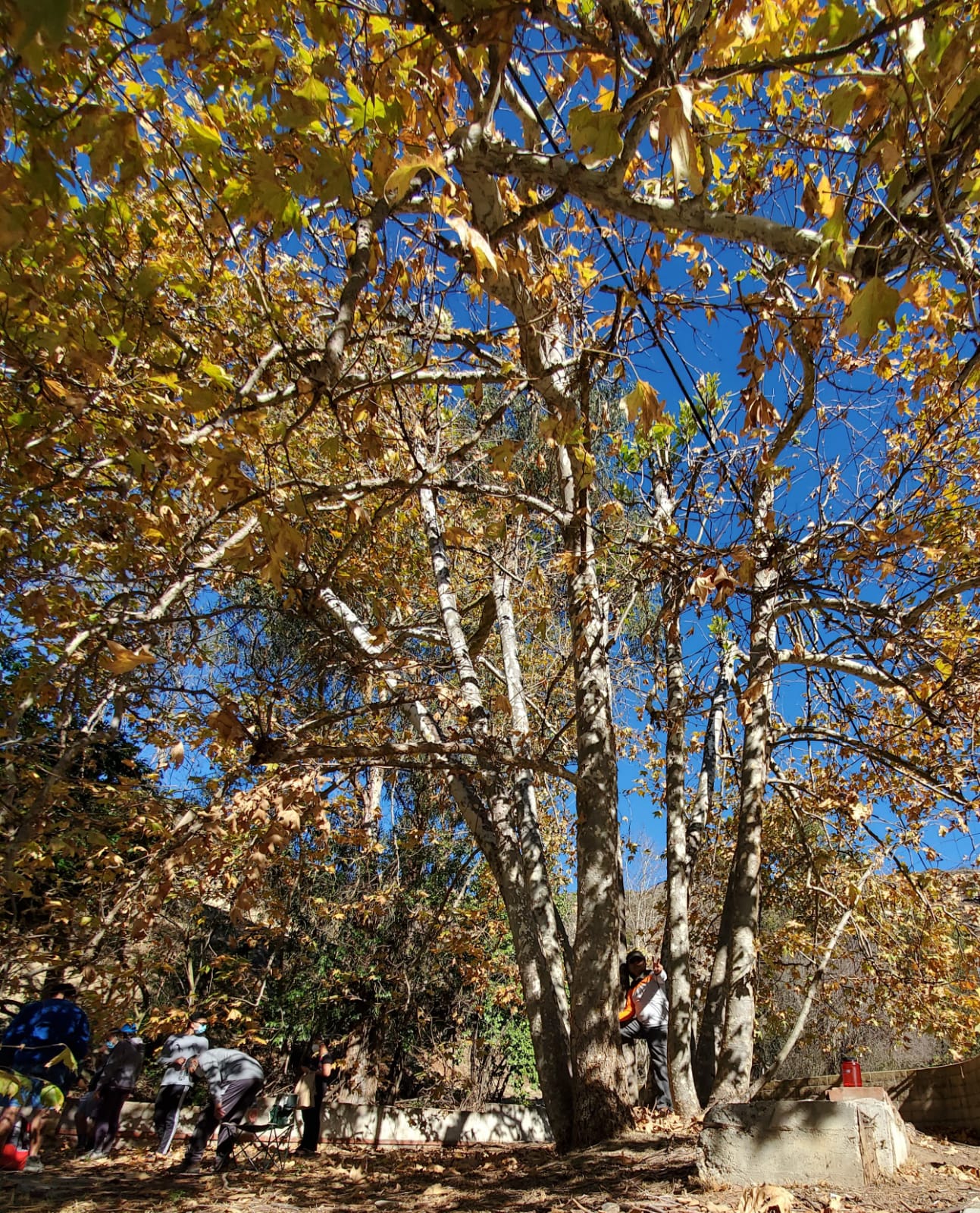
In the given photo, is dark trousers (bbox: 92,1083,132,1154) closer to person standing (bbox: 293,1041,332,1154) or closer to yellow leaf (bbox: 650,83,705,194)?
person standing (bbox: 293,1041,332,1154)

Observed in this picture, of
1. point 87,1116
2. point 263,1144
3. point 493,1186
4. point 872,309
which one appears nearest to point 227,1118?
point 263,1144

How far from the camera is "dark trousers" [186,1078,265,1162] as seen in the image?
5555 millimetres

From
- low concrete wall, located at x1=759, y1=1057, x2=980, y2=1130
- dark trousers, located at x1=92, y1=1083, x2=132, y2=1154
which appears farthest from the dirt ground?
low concrete wall, located at x1=759, y1=1057, x2=980, y2=1130

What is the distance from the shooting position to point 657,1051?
5699 mm

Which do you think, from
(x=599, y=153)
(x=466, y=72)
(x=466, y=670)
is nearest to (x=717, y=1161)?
(x=466, y=670)

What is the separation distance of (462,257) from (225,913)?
405 inches

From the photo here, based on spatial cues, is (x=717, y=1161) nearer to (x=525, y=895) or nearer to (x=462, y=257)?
(x=525, y=895)

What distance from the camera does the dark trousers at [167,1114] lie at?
698cm

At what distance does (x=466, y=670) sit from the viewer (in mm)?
4879

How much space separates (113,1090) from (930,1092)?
692 centimetres

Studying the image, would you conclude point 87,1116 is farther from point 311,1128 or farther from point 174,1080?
point 311,1128

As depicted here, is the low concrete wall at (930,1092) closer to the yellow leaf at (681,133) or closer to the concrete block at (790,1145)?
the concrete block at (790,1145)

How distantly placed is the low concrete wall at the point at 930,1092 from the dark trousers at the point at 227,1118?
4.18 metres

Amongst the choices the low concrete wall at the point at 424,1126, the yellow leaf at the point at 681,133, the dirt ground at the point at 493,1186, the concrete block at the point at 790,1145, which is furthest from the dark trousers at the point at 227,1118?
the yellow leaf at the point at 681,133
